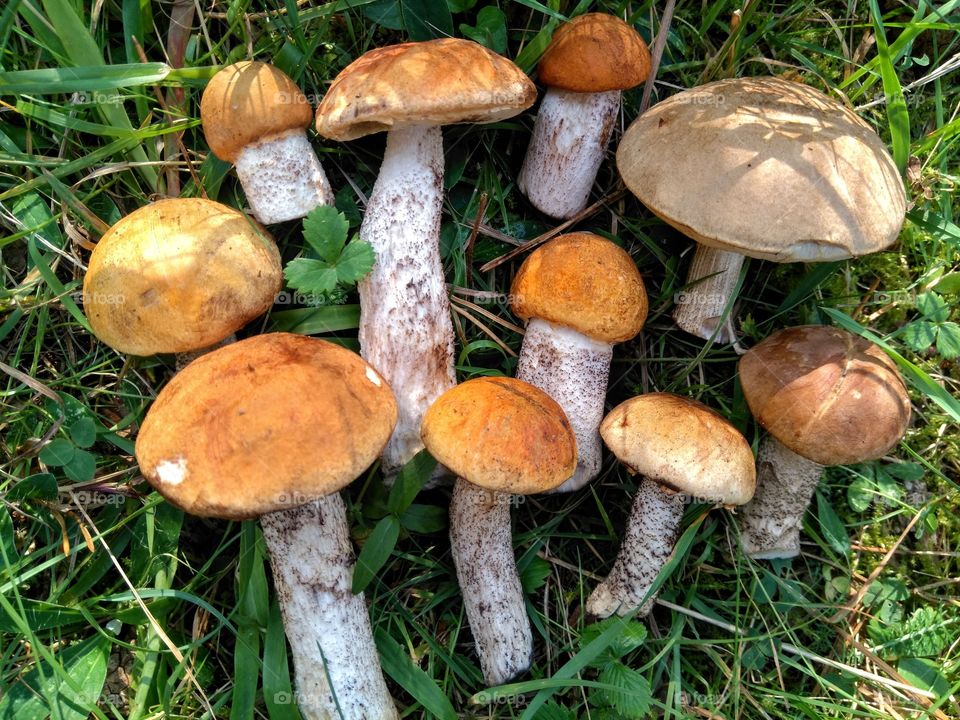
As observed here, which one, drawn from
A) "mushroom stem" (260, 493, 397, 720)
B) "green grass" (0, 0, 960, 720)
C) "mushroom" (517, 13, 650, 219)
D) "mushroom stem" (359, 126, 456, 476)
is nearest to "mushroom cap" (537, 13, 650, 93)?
"mushroom" (517, 13, 650, 219)

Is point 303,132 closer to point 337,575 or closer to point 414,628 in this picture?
point 337,575

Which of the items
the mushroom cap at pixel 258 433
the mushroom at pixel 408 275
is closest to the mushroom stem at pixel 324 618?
the mushroom at pixel 408 275

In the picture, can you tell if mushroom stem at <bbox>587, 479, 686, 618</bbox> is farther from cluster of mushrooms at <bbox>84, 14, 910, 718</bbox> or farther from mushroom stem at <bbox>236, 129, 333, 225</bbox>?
mushroom stem at <bbox>236, 129, 333, 225</bbox>

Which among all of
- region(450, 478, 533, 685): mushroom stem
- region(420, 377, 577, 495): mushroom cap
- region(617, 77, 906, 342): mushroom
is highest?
region(617, 77, 906, 342): mushroom

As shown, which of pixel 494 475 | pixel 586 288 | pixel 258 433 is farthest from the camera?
pixel 586 288

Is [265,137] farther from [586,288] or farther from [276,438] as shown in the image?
[586,288]

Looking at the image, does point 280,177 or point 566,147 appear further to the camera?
point 566,147

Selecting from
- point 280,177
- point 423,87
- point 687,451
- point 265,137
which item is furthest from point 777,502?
point 265,137
